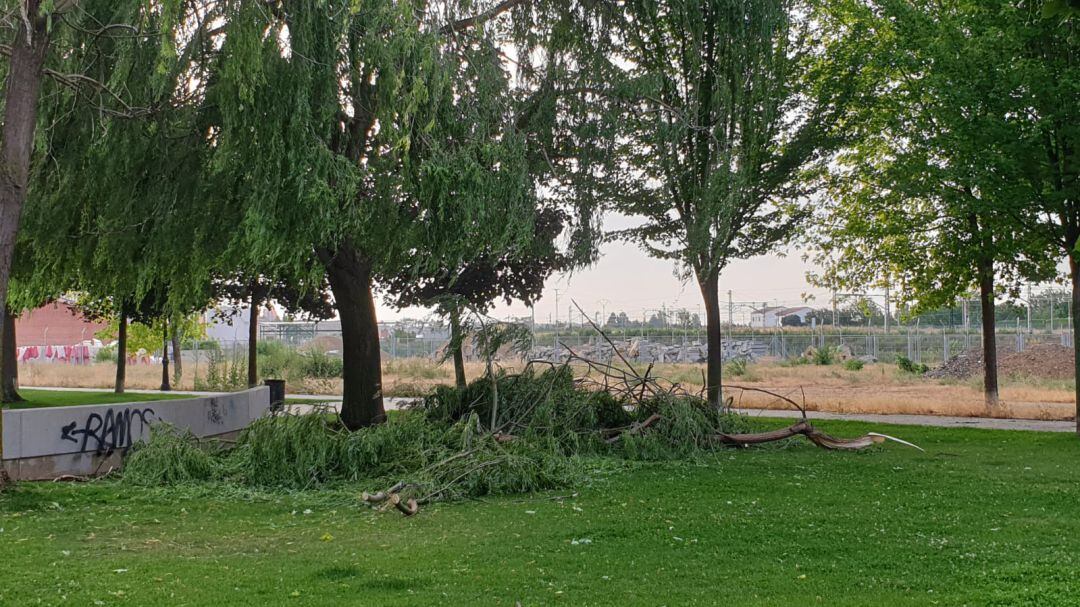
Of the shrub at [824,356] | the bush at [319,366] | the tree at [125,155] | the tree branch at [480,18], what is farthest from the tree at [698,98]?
the shrub at [824,356]

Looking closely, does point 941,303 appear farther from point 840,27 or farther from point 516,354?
point 516,354

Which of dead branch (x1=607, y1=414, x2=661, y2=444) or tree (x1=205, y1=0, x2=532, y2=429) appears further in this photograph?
dead branch (x1=607, y1=414, x2=661, y2=444)

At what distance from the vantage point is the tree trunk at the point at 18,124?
32.4 feet

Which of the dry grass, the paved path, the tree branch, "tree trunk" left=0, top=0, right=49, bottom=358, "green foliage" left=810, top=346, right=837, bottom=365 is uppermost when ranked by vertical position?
the tree branch

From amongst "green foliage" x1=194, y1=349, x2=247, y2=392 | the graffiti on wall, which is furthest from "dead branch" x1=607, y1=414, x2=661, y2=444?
"green foliage" x1=194, y1=349, x2=247, y2=392

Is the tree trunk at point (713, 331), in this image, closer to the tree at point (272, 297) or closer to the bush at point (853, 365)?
the tree at point (272, 297)

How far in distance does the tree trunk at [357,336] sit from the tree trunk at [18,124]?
6.26 metres

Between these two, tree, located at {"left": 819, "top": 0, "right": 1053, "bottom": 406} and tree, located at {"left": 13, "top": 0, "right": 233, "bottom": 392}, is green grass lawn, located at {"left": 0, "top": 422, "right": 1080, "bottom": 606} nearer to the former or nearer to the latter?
tree, located at {"left": 13, "top": 0, "right": 233, "bottom": 392}

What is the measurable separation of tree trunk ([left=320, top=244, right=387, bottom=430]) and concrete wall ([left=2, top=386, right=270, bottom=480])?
2769 mm

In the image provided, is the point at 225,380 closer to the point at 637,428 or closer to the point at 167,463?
the point at 167,463

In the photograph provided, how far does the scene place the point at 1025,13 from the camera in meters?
14.5

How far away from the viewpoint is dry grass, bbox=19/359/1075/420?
2147 centimetres

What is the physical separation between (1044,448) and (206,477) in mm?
12224

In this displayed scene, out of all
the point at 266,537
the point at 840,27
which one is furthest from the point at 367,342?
the point at 840,27
